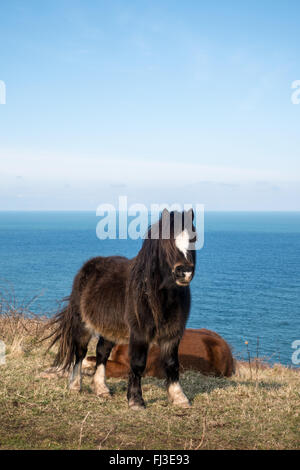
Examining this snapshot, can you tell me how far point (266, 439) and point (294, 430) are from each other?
0.49m

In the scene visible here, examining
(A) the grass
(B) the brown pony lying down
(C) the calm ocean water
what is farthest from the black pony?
(C) the calm ocean water

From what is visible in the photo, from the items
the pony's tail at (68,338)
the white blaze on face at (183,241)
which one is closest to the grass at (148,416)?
the pony's tail at (68,338)

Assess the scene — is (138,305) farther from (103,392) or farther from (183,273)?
(103,392)

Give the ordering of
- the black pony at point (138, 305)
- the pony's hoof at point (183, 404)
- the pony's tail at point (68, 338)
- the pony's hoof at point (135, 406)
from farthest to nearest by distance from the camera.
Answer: the pony's tail at point (68, 338) < the pony's hoof at point (183, 404) < the pony's hoof at point (135, 406) < the black pony at point (138, 305)

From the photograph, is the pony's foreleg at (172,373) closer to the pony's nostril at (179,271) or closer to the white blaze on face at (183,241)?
the pony's nostril at (179,271)

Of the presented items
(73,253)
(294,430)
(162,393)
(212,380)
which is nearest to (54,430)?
(162,393)

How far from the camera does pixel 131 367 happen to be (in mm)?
5629

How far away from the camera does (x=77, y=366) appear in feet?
21.4

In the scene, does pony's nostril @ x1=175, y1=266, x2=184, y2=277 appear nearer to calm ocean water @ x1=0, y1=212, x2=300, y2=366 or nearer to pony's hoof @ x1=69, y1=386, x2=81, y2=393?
pony's hoof @ x1=69, y1=386, x2=81, y2=393

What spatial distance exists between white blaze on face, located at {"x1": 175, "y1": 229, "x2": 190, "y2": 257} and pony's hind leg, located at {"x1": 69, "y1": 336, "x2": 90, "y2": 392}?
246cm

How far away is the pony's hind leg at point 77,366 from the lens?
6.38m

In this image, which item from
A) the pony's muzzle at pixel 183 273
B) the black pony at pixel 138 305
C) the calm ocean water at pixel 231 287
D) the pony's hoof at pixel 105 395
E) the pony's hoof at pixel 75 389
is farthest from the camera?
the calm ocean water at pixel 231 287

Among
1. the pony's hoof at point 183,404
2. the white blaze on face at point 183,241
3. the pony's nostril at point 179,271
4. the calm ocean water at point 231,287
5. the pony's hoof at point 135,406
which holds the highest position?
the white blaze on face at point 183,241
